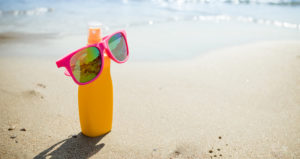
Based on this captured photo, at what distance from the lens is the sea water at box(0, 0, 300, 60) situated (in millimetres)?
4320

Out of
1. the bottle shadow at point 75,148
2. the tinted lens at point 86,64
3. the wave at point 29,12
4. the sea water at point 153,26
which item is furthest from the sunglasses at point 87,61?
the wave at point 29,12

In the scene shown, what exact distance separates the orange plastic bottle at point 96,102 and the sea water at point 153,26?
6.44 ft

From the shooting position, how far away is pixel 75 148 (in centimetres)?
178

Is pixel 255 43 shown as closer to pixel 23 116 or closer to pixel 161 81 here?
pixel 161 81

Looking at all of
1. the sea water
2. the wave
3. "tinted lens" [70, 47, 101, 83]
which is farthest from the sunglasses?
the wave

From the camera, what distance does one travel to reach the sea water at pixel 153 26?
4320mm

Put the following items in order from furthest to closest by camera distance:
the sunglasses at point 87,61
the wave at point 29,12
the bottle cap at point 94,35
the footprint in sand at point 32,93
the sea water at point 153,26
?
the wave at point 29,12 < the sea water at point 153,26 < the footprint in sand at point 32,93 < the bottle cap at point 94,35 < the sunglasses at point 87,61

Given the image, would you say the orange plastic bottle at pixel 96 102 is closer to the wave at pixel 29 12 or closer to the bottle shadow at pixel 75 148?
the bottle shadow at pixel 75 148

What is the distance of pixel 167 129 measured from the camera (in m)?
2.05

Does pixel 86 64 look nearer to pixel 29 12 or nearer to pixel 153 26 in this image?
pixel 153 26

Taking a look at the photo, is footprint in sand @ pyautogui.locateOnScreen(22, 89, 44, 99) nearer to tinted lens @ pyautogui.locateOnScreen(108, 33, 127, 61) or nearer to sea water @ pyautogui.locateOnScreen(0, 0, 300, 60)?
tinted lens @ pyautogui.locateOnScreen(108, 33, 127, 61)

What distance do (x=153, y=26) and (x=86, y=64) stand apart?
450cm

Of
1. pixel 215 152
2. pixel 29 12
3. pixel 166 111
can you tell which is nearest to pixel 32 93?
pixel 166 111

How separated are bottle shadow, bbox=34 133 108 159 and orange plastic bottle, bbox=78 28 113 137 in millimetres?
57
